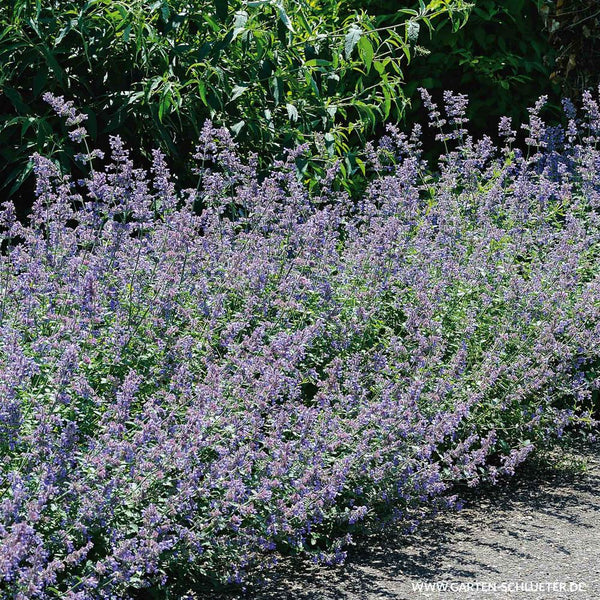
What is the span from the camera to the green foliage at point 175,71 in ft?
19.5

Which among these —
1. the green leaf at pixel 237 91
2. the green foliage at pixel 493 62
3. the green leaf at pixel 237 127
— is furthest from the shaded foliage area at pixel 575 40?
the green leaf at pixel 237 91

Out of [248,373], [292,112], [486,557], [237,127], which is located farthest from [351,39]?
[486,557]

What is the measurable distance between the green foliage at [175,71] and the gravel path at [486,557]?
8.42ft

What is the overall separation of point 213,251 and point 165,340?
782mm

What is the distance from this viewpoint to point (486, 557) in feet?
12.5

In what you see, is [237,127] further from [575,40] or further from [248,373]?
[575,40]

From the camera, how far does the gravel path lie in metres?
3.51

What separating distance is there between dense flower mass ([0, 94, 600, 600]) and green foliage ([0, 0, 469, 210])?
103 centimetres

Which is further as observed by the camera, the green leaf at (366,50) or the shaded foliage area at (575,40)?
the shaded foliage area at (575,40)

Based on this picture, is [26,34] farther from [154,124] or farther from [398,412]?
[398,412]

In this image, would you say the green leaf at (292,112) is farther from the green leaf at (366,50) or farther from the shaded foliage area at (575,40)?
the shaded foliage area at (575,40)

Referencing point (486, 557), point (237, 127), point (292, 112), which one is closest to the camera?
point (486, 557)

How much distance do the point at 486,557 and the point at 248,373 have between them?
1.15 meters

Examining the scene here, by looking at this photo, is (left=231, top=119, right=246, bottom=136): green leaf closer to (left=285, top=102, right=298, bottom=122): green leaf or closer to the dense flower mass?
(left=285, top=102, right=298, bottom=122): green leaf
